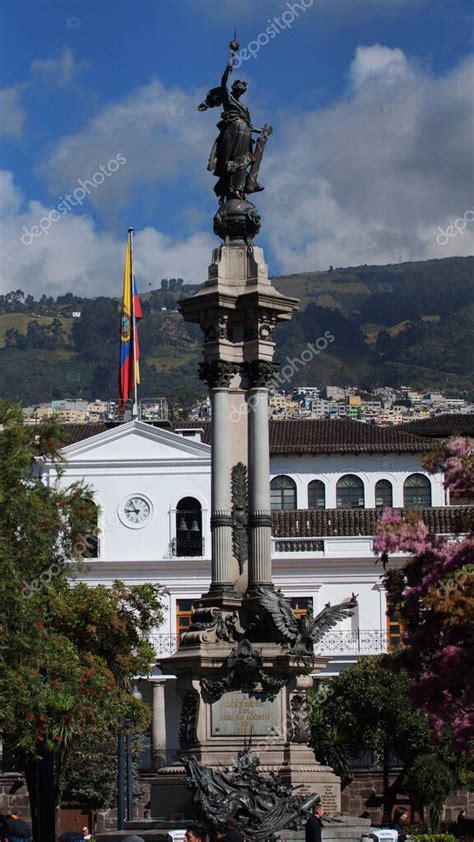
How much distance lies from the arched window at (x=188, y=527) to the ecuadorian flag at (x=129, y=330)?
582cm

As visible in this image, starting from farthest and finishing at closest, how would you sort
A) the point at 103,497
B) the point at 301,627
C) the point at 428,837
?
the point at 103,497
the point at 428,837
the point at 301,627

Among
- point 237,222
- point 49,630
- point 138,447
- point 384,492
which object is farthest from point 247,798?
point 384,492

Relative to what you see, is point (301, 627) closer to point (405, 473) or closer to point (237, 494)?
point (237, 494)

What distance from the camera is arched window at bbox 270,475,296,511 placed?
7425cm

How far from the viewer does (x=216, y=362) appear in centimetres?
3075

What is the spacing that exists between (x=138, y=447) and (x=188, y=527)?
366 cm

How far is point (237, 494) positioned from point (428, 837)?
8.60 meters

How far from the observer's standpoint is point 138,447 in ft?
228

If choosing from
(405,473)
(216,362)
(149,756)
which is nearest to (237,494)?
(216,362)

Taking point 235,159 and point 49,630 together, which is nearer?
point 235,159

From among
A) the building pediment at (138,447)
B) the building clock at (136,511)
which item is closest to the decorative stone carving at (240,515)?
the building pediment at (138,447)

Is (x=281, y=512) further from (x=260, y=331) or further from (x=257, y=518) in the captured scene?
(x=257, y=518)

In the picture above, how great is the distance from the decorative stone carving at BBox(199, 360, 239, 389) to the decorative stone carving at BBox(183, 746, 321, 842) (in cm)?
635

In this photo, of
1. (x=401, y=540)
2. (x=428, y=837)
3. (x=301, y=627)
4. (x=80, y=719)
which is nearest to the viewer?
(x=401, y=540)
